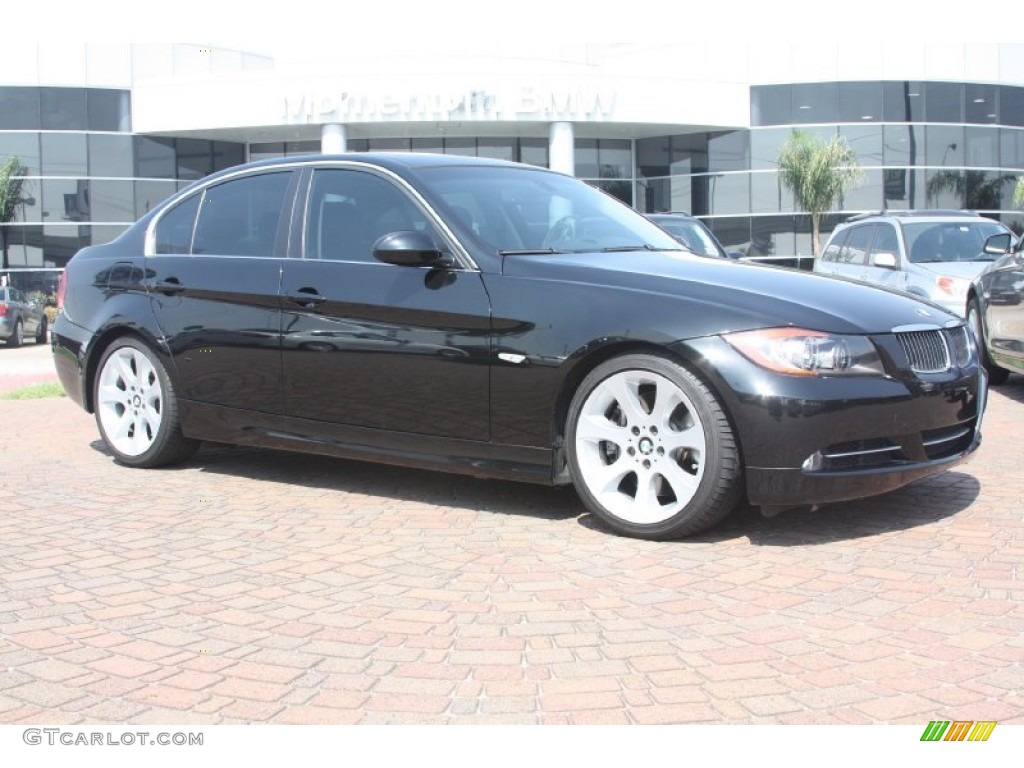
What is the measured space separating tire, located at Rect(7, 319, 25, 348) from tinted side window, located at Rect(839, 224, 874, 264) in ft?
62.4

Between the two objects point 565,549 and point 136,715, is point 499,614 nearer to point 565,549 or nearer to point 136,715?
point 565,549

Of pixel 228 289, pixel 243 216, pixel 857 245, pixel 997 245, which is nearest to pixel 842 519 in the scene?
pixel 228 289

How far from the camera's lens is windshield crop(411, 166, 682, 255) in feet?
17.2

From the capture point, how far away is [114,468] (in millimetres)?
6574

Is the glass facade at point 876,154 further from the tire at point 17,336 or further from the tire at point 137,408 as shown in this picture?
the tire at point 137,408

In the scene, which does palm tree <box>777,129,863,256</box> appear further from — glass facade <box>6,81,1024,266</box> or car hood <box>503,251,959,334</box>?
car hood <box>503,251,959,334</box>

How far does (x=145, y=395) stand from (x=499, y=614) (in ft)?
11.4

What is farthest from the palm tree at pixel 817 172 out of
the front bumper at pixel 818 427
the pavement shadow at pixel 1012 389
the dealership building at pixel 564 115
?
the front bumper at pixel 818 427

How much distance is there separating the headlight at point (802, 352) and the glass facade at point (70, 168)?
36271 millimetres

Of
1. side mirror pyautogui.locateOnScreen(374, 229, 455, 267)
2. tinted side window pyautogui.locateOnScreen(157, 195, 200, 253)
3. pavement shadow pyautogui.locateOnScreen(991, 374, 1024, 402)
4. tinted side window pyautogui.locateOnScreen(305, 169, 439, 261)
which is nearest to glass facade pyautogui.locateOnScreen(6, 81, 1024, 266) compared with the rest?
pavement shadow pyautogui.locateOnScreen(991, 374, 1024, 402)

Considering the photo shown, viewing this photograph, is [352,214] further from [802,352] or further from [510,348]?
[802,352]

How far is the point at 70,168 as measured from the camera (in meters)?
37.8

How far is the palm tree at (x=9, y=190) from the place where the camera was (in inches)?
1432

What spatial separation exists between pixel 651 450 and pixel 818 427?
27.8 inches
